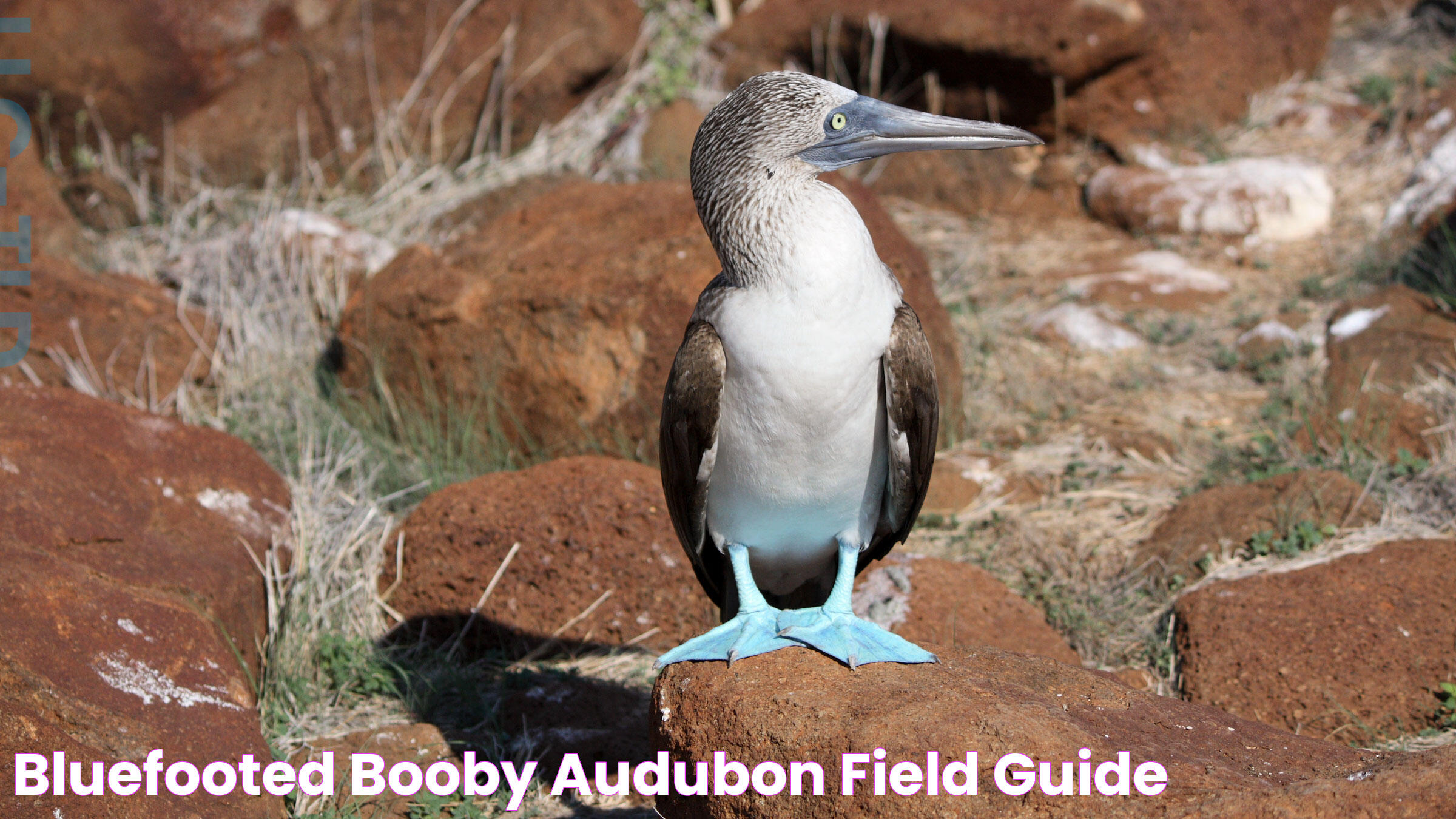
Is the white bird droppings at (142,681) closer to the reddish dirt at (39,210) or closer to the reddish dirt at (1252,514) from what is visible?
the reddish dirt at (1252,514)

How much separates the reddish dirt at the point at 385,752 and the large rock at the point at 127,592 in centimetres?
26

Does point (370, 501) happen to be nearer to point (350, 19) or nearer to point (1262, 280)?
point (350, 19)

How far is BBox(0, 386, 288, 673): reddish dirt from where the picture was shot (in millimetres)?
3504

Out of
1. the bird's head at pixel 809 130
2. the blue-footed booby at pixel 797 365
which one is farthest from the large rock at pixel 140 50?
the bird's head at pixel 809 130

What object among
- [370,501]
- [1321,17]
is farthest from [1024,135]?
[1321,17]

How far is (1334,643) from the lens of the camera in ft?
11.8

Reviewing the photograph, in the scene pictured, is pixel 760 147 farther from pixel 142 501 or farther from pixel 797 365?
pixel 142 501

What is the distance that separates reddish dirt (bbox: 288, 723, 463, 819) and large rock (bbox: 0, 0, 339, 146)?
545cm

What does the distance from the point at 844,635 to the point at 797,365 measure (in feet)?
2.27

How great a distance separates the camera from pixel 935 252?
25.2 feet

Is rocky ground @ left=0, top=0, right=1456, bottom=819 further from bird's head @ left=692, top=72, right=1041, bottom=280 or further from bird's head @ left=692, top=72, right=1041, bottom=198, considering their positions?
bird's head @ left=692, top=72, right=1041, bottom=198

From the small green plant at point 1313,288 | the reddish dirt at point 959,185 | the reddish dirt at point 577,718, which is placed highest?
the reddish dirt at point 959,185

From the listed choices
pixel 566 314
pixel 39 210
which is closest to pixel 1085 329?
pixel 566 314

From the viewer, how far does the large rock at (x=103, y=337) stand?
5203 millimetres
